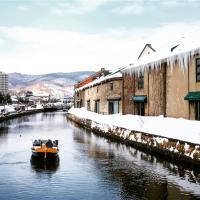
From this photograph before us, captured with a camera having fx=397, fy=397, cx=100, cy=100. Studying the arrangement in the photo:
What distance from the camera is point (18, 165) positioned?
32375 mm

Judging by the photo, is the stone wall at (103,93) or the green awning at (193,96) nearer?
the green awning at (193,96)

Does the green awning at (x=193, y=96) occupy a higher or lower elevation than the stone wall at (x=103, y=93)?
lower

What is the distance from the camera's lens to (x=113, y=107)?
67375mm

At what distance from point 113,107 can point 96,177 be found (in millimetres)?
39938

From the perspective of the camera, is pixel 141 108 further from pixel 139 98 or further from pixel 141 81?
pixel 141 81

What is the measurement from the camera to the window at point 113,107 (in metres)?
65.4

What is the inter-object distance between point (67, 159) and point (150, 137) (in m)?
8.17

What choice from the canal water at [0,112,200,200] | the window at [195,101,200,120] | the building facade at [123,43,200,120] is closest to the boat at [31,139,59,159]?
the canal water at [0,112,200,200]

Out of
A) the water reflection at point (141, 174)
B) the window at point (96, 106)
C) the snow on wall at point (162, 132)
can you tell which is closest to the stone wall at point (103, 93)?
the window at point (96, 106)

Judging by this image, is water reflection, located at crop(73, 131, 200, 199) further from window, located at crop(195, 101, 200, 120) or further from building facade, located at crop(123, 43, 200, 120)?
building facade, located at crop(123, 43, 200, 120)

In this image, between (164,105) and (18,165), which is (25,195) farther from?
(164,105)

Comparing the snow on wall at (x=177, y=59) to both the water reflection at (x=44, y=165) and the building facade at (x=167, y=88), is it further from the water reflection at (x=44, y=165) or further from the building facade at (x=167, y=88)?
the water reflection at (x=44, y=165)

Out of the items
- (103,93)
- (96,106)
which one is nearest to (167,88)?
(103,93)

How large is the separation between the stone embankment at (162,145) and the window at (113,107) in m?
12.7
